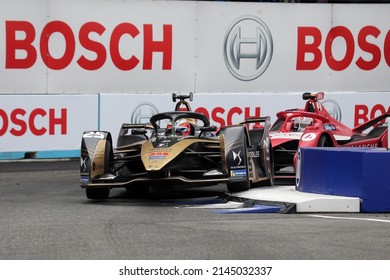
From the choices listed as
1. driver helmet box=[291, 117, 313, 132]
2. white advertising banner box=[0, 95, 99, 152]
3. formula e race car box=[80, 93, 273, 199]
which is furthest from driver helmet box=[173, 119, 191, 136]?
white advertising banner box=[0, 95, 99, 152]

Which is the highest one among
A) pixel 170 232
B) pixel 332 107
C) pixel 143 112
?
pixel 332 107

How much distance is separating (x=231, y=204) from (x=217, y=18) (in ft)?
27.5

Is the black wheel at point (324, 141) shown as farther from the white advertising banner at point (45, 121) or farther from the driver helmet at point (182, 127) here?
the white advertising banner at point (45, 121)

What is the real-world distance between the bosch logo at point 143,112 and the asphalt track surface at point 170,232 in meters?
5.52

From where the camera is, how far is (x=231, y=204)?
448 inches

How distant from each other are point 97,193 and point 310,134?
350 cm

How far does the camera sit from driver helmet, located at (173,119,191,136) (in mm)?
12766

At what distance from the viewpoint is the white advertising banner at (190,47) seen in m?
18.0

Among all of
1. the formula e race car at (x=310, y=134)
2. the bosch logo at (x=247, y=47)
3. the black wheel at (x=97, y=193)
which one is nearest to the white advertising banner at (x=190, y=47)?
the bosch logo at (x=247, y=47)

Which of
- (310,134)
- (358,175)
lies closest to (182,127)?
(310,134)

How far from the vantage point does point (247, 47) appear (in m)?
19.3

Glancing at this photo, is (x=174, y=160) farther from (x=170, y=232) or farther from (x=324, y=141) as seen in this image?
(x=324, y=141)

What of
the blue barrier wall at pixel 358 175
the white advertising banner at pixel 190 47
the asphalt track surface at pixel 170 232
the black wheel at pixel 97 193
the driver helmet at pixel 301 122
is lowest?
the black wheel at pixel 97 193

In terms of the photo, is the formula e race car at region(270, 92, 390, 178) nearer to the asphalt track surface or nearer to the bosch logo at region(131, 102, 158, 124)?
the asphalt track surface
